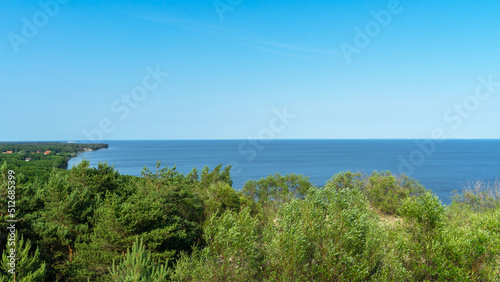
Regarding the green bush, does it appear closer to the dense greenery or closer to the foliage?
the dense greenery

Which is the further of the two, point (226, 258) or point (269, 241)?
point (269, 241)

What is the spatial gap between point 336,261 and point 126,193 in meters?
18.5

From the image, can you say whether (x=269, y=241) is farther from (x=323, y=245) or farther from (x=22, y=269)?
(x=22, y=269)

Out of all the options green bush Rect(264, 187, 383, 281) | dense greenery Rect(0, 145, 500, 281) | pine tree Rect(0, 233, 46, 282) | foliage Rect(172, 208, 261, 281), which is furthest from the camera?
dense greenery Rect(0, 145, 500, 281)

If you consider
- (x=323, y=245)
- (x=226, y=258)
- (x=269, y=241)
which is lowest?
(x=226, y=258)

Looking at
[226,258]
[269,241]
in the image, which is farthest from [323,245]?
[226,258]

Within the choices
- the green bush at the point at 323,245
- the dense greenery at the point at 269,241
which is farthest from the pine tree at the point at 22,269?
the green bush at the point at 323,245

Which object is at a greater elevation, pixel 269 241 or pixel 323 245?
pixel 323 245

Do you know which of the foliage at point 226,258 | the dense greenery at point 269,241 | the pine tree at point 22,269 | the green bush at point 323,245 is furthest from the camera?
the dense greenery at point 269,241

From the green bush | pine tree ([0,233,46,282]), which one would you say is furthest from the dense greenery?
pine tree ([0,233,46,282])

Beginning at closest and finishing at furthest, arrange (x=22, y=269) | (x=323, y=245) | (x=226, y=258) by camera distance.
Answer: (x=22, y=269), (x=226, y=258), (x=323, y=245)

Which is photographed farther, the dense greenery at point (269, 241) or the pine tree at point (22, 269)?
the dense greenery at point (269, 241)

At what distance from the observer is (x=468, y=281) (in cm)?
1783

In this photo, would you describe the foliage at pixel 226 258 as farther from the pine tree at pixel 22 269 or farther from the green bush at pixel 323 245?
the pine tree at pixel 22 269
